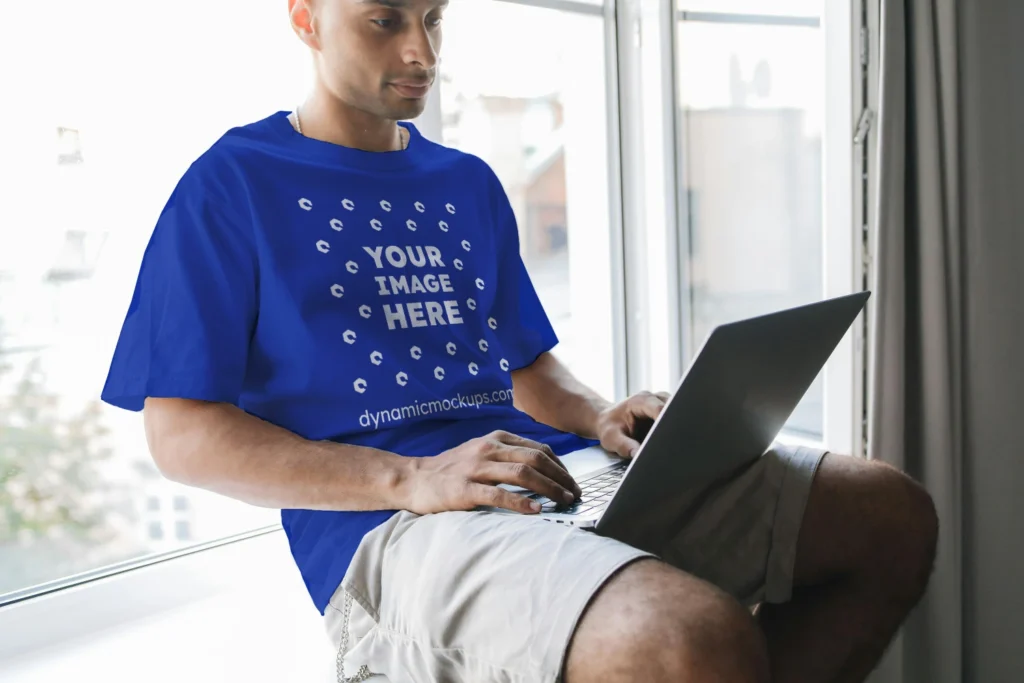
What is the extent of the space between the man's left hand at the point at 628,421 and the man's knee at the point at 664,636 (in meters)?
0.45

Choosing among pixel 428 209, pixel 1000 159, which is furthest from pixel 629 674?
pixel 1000 159

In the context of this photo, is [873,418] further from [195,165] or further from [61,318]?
[61,318]

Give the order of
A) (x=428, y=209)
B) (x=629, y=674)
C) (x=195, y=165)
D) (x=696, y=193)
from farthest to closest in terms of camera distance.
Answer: (x=696, y=193) < (x=428, y=209) < (x=195, y=165) < (x=629, y=674)

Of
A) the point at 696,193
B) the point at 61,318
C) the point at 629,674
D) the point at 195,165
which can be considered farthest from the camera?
the point at 696,193

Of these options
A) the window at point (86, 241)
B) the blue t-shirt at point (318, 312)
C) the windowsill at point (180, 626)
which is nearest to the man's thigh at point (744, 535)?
the blue t-shirt at point (318, 312)

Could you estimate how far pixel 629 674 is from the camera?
0.72 metres

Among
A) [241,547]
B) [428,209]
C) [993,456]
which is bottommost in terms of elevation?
[241,547]

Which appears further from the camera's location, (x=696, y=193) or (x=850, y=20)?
(x=696, y=193)

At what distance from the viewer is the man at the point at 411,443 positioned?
0.82m

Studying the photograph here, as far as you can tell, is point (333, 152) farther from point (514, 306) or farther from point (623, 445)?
point (623, 445)

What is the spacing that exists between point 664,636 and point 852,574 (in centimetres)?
50

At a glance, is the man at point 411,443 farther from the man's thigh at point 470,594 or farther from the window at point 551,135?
the window at point 551,135

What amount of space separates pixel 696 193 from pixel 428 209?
1421mm

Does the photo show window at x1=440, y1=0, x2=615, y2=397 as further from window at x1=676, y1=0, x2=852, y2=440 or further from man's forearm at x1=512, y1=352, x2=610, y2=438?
man's forearm at x1=512, y1=352, x2=610, y2=438
